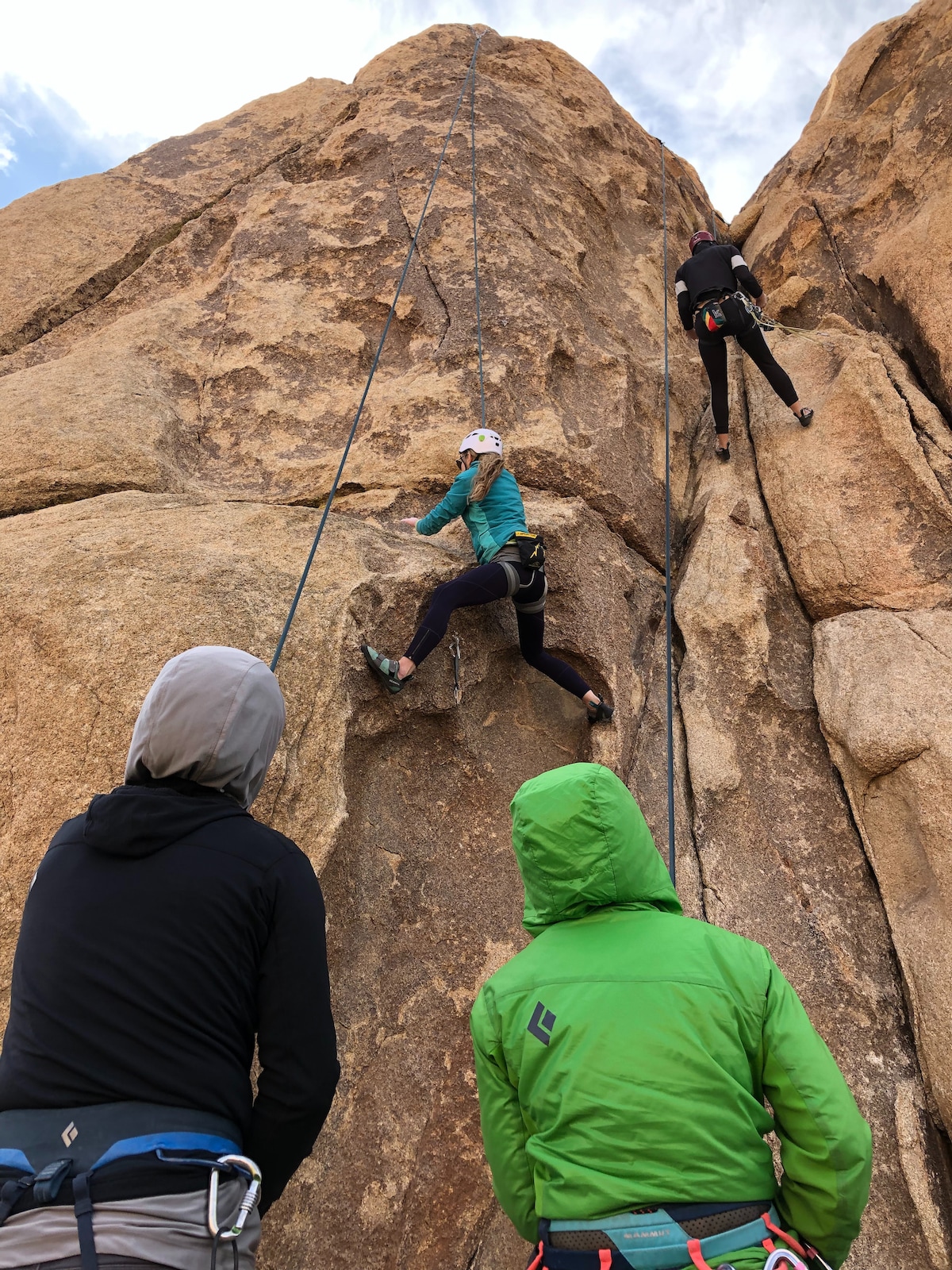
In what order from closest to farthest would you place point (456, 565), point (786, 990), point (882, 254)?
1. point (786, 990)
2. point (456, 565)
3. point (882, 254)

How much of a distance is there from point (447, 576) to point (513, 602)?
410 millimetres

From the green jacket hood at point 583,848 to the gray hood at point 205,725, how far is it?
26.0 inches

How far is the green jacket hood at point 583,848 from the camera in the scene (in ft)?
6.26

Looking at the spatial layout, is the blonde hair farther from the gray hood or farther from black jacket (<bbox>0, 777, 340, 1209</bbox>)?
black jacket (<bbox>0, 777, 340, 1209</bbox>)

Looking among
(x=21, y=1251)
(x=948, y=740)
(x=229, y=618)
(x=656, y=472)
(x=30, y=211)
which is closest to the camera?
(x=21, y=1251)

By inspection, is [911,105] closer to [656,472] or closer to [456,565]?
[656,472]

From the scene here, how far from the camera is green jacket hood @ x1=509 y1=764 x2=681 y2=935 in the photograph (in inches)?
75.1

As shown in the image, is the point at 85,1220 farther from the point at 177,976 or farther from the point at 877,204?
the point at 877,204

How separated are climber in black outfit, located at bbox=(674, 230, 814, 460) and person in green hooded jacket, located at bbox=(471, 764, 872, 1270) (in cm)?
540

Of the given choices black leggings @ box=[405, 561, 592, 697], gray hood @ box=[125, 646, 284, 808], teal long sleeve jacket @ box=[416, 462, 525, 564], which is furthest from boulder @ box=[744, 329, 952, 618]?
gray hood @ box=[125, 646, 284, 808]

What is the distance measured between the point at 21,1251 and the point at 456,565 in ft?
12.7

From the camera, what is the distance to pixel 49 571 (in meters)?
3.66

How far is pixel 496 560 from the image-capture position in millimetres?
4578

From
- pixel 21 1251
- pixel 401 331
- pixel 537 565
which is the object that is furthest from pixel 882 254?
pixel 21 1251
